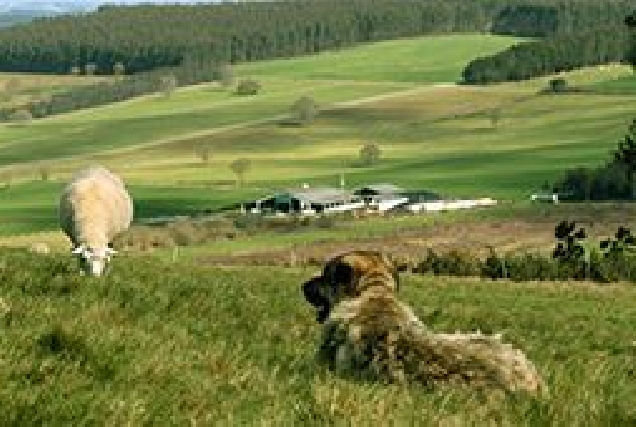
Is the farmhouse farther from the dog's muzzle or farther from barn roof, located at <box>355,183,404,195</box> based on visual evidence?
the dog's muzzle

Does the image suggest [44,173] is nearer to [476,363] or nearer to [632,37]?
[632,37]

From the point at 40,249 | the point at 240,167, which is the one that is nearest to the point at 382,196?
the point at 240,167

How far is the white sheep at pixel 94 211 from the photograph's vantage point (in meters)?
17.5

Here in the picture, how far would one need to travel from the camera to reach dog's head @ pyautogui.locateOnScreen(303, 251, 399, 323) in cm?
861

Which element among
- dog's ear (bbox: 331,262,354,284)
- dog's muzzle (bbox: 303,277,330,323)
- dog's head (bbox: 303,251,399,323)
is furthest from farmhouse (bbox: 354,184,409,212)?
dog's ear (bbox: 331,262,354,284)

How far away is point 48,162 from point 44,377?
181 meters

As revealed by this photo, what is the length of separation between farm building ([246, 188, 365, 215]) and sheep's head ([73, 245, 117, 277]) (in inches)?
4170

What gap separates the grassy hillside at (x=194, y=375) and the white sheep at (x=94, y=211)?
5815mm

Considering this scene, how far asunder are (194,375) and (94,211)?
1104 cm

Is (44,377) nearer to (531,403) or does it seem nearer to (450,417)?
(450,417)

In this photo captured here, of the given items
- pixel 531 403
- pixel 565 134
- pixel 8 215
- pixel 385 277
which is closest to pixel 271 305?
pixel 385 277

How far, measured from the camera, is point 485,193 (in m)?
136

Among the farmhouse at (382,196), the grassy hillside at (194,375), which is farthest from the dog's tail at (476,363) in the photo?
the farmhouse at (382,196)

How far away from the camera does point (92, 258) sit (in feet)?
51.9
